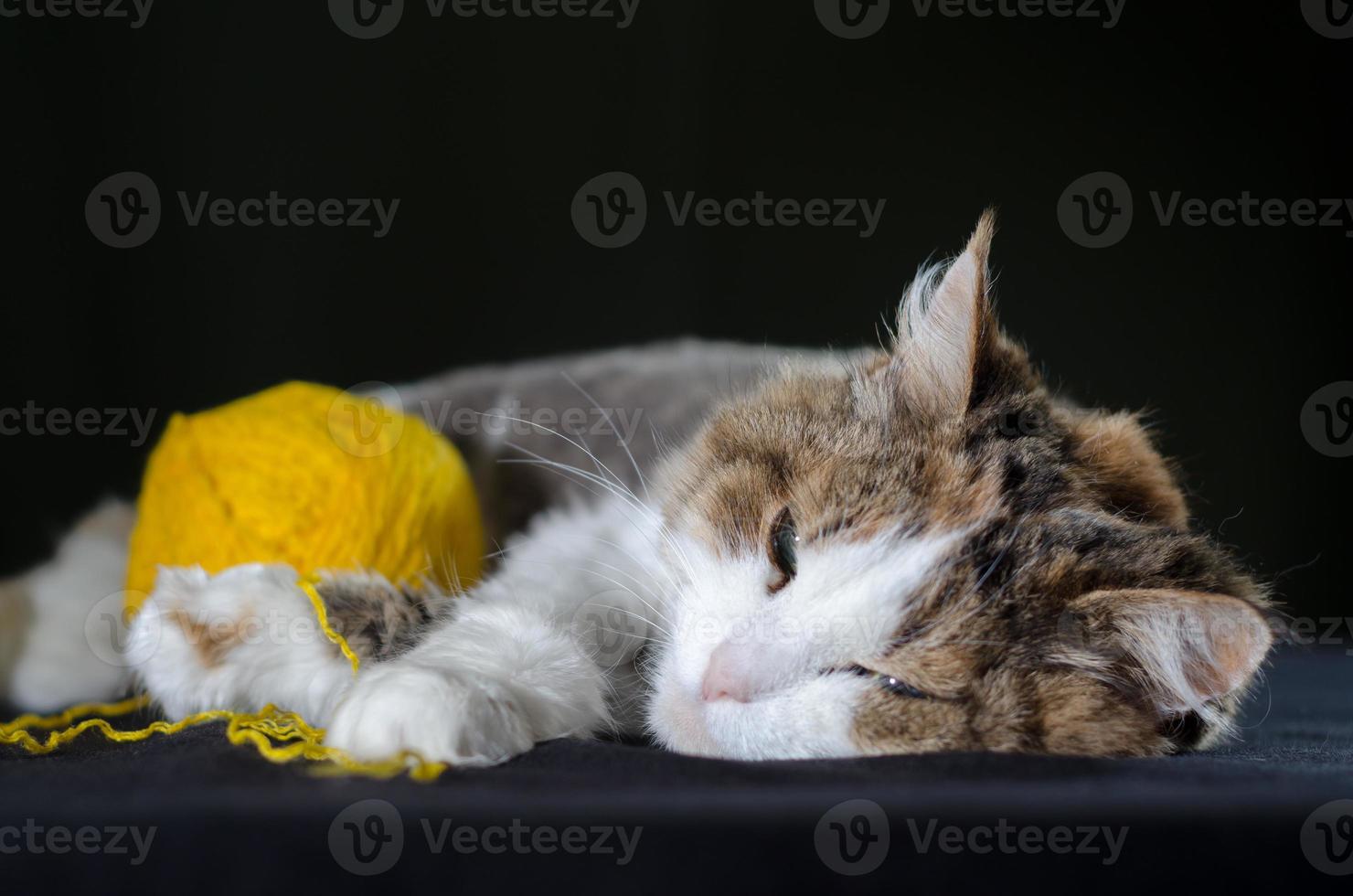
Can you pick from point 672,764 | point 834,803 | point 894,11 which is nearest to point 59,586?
point 672,764

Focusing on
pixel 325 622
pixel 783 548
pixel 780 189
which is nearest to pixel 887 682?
pixel 783 548

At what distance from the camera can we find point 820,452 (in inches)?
49.6

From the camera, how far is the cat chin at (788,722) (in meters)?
1.07

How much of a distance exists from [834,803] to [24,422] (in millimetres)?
1857

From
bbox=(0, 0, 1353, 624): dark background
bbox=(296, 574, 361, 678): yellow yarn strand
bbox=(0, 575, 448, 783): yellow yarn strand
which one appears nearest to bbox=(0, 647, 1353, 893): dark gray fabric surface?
bbox=(0, 575, 448, 783): yellow yarn strand

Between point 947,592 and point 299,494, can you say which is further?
point 299,494

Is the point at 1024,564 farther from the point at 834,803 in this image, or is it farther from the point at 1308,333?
the point at 1308,333

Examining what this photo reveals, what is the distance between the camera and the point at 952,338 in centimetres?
127

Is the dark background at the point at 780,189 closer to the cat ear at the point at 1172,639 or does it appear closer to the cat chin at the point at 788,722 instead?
the cat ear at the point at 1172,639

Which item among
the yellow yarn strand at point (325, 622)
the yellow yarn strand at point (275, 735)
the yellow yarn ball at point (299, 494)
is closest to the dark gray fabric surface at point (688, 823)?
the yellow yarn strand at point (275, 735)

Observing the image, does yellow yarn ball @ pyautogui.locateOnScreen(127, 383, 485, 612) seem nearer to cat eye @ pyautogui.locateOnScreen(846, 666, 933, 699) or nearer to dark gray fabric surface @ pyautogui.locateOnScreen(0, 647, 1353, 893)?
dark gray fabric surface @ pyautogui.locateOnScreen(0, 647, 1353, 893)

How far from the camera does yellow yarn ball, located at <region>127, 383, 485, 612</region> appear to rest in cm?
130

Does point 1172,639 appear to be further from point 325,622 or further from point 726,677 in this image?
point 325,622

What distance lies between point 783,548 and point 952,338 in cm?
32
